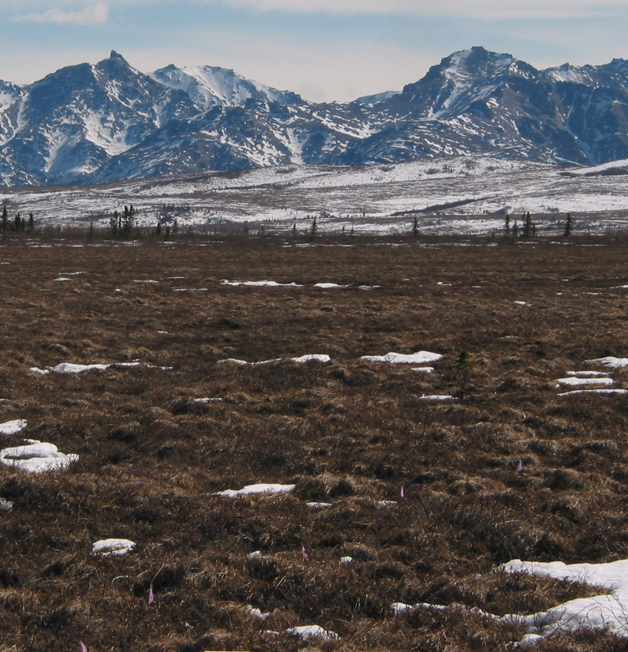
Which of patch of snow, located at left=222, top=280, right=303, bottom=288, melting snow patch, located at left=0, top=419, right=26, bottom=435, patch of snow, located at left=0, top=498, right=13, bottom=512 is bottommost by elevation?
patch of snow, located at left=0, top=498, right=13, bottom=512

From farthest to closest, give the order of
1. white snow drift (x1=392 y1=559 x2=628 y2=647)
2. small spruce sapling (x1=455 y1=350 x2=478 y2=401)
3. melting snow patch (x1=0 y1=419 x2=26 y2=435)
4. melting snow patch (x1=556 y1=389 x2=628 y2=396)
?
1. small spruce sapling (x1=455 y1=350 x2=478 y2=401)
2. melting snow patch (x1=556 y1=389 x2=628 y2=396)
3. melting snow patch (x1=0 y1=419 x2=26 y2=435)
4. white snow drift (x1=392 y1=559 x2=628 y2=647)

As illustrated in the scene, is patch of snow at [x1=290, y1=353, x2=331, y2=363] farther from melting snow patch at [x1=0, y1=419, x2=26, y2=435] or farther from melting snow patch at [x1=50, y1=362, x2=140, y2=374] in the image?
melting snow patch at [x1=0, y1=419, x2=26, y2=435]

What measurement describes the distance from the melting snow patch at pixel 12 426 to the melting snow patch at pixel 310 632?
8741 millimetres

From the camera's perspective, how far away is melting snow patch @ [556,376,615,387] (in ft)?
56.1

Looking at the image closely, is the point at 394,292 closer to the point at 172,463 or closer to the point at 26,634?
the point at 172,463

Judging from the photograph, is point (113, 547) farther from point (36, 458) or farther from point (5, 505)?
point (36, 458)

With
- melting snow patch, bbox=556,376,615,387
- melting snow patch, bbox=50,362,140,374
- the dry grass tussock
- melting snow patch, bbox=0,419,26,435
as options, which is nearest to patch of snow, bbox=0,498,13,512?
the dry grass tussock

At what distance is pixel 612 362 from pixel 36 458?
16248mm

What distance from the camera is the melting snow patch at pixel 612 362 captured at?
1897 centimetres

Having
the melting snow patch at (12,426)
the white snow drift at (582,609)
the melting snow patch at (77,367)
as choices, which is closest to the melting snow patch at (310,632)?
the white snow drift at (582,609)

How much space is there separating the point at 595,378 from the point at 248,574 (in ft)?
43.5

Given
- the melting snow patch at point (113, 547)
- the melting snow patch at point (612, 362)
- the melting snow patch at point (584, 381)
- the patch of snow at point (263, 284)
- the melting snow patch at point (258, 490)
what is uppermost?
the patch of snow at point (263, 284)

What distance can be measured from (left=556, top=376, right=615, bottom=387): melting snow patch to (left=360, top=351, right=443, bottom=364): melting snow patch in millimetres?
4180

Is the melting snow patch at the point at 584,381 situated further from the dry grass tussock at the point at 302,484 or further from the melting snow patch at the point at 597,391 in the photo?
the melting snow patch at the point at 597,391
